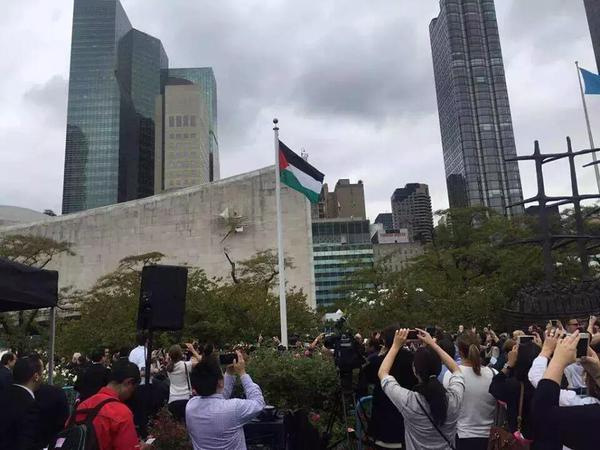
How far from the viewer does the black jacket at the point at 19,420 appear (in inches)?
150

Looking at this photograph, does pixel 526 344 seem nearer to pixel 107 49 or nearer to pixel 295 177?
pixel 295 177

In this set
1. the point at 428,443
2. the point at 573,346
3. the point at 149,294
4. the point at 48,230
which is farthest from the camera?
the point at 48,230

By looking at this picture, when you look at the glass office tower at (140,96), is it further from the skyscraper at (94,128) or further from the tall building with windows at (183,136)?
the tall building with windows at (183,136)

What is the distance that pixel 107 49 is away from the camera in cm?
13112

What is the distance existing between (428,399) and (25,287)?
4915 millimetres

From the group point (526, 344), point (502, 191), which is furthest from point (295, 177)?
point (502, 191)

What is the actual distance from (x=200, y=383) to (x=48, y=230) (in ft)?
178

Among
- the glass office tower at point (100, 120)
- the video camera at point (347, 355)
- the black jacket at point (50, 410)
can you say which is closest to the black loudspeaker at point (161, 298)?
the black jacket at point (50, 410)

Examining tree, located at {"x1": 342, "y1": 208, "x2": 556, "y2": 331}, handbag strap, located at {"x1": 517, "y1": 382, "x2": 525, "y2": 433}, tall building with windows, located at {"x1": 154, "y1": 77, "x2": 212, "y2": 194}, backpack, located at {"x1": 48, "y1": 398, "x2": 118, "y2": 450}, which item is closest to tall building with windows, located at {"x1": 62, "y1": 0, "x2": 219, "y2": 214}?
tall building with windows, located at {"x1": 154, "y1": 77, "x2": 212, "y2": 194}

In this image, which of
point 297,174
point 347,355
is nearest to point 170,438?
point 347,355

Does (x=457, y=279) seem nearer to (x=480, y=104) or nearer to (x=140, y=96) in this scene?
(x=480, y=104)

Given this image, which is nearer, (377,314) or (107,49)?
(377,314)

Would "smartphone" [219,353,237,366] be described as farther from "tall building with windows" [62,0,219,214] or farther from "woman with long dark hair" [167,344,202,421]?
"tall building with windows" [62,0,219,214]

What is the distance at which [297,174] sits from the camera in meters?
14.9
